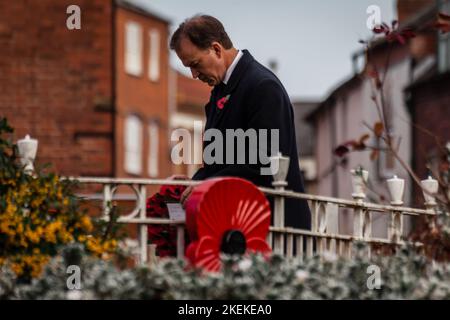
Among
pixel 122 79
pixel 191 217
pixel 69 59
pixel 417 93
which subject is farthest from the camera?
pixel 122 79

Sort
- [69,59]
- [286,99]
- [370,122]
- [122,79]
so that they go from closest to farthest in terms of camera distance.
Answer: [286,99] → [69,59] → [370,122] → [122,79]

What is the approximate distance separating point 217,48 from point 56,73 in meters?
15.9

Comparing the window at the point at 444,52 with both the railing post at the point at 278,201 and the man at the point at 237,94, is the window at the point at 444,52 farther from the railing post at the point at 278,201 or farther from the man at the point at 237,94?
the railing post at the point at 278,201

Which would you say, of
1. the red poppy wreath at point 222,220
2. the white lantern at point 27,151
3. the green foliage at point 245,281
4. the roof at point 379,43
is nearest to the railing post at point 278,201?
the red poppy wreath at point 222,220

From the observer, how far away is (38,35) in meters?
23.5

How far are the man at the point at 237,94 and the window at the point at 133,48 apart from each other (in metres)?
46.3

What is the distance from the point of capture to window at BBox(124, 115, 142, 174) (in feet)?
170

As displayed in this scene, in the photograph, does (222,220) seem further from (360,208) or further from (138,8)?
(138,8)

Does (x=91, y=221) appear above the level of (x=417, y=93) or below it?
below

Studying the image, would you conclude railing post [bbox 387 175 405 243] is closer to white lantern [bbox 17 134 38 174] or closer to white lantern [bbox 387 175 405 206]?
white lantern [bbox 387 175 405 206]

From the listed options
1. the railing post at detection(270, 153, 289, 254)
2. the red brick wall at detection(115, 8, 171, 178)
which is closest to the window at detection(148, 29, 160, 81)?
the red brick wall at detection(115, 8, 171, 178)

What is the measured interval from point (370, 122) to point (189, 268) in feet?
114
